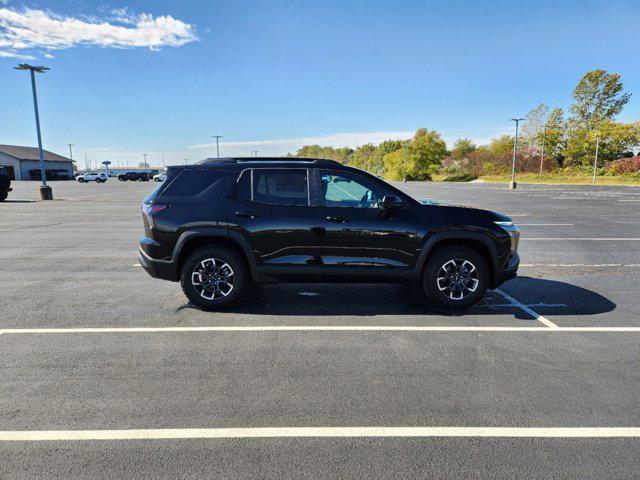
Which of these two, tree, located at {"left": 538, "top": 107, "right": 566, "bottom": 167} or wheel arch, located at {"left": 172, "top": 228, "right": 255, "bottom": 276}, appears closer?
wheel arch, located at {"left": 172, "top": 228, "right": 255, "bottom": 276}

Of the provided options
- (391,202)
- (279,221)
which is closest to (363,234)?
(391,202)

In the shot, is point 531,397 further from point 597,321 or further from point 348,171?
point 348,171

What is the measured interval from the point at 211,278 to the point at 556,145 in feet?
278

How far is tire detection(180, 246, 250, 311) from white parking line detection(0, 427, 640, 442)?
2.49 metres

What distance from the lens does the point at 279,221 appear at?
5156 mm

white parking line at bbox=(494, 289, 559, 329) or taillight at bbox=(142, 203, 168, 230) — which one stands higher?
taillight at bbox=(142, 203, 168, 230)

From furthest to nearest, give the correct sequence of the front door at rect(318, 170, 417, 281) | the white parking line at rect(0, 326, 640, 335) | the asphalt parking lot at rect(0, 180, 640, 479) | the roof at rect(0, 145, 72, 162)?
the roof at rect(0, 145, 72, 162) → the front door at rect(318, 170, 417, 281) → the white parking line at rect(0, 326, 640, 335) → the asphalt parking lot at rect(0, 180, 640, 479)

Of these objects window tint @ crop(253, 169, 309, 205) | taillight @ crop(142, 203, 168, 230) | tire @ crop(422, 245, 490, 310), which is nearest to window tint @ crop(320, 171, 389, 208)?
window tint @ crop(253, 169, 309, 205)

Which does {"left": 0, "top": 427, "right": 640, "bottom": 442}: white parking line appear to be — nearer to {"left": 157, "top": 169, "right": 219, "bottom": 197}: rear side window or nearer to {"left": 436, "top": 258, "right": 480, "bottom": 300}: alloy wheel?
{"left": 436, "top": 258, "right": 480, "bottom": 300}: alloy wheel

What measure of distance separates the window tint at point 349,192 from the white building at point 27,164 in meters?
77.3

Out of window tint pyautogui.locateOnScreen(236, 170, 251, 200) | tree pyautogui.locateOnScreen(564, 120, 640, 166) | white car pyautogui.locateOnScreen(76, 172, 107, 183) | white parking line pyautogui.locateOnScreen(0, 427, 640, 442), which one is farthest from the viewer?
tree pyautogui.locateOnScreen(564, 120, 640, 166)

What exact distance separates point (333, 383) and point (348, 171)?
2.78 meters

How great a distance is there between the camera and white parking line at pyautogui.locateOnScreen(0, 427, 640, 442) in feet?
9.20

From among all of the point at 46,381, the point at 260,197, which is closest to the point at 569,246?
the point at 260,197
